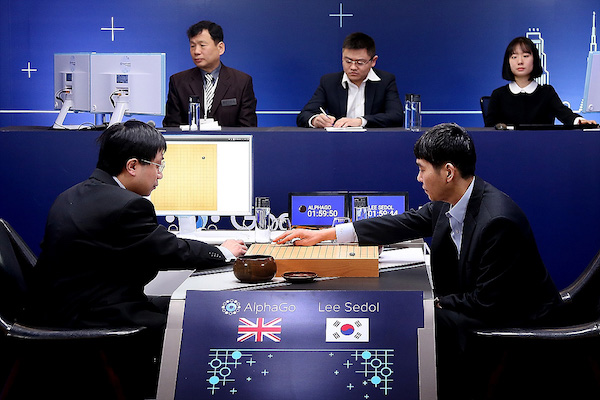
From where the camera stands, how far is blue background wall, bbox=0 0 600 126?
23.0ft

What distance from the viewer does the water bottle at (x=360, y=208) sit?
328 centimetres

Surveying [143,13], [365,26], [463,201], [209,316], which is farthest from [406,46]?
[209,316]

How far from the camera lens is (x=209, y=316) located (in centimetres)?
217

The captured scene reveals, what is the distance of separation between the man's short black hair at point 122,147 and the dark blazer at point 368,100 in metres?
2.20

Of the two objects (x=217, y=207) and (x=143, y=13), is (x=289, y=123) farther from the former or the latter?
(x=217, y=207)

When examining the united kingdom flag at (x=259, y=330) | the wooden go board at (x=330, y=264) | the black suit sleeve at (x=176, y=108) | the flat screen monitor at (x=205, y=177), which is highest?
the black suit sleeve at (x=176, y=108)

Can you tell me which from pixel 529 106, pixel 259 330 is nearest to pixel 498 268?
pixel 259 330

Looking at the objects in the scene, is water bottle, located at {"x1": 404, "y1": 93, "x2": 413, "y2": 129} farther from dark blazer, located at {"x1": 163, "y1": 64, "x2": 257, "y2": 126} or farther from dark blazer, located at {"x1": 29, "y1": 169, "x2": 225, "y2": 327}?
dark blazer, located at {"x1": 29, "y1": 169, "x2": 225, "y2": 327}

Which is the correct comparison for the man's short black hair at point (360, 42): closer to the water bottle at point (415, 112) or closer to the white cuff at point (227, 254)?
the water bottle at point (415, 112)

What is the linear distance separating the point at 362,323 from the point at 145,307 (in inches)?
26.6

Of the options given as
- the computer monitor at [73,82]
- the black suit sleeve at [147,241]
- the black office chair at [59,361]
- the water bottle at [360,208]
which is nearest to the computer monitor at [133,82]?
the computer monitor at [73,82]

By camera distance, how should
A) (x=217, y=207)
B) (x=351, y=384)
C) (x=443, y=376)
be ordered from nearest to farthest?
(x=351, y=384) < (x=443, y=376) < (x=217, y=207)

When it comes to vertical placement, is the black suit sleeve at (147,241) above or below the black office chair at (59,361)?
above

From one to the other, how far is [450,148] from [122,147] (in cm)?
102
